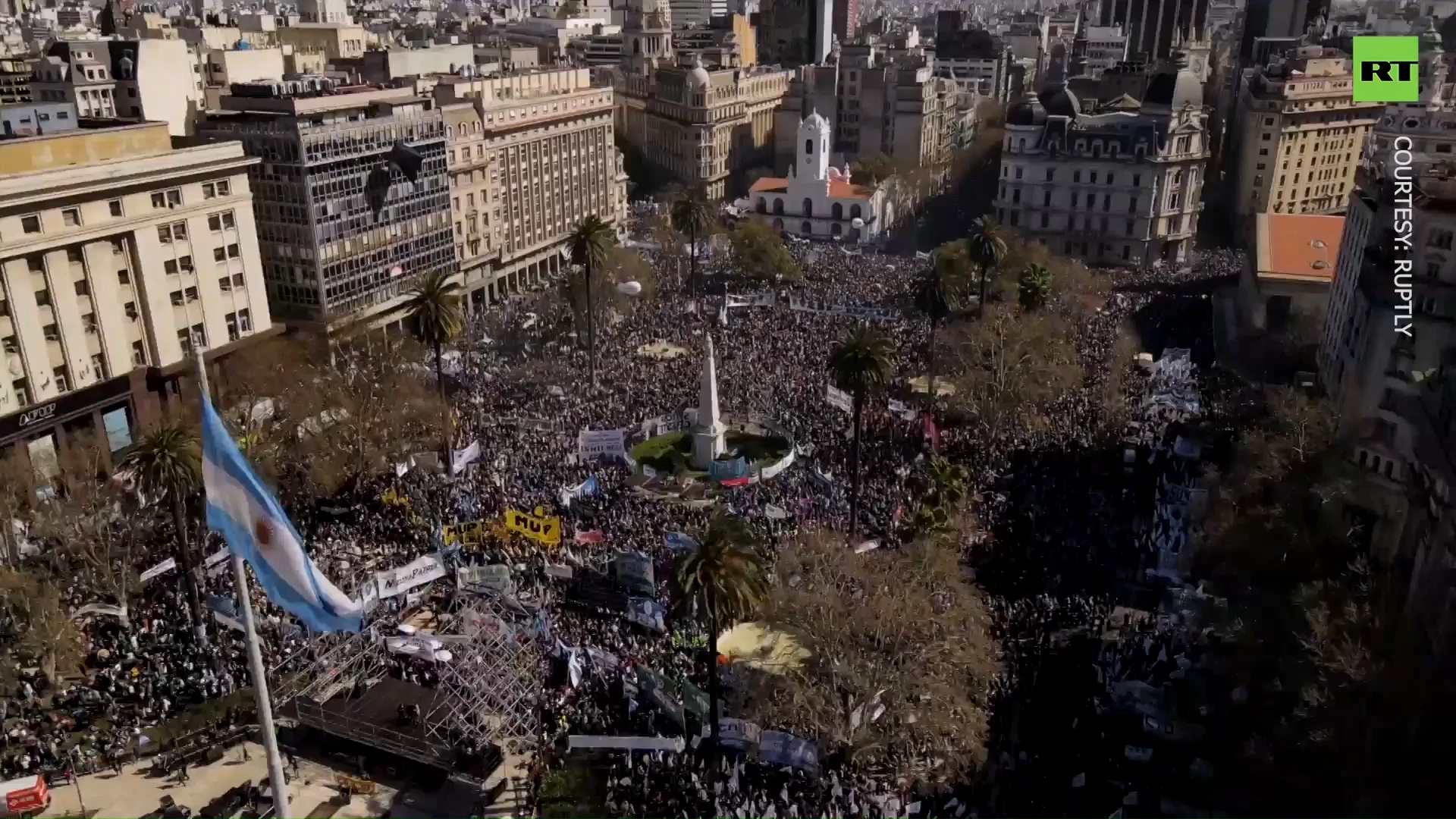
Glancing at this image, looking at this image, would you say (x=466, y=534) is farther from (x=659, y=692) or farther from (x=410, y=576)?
(x=659, y=692)

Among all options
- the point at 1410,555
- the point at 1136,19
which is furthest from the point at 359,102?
the point at 1136,19

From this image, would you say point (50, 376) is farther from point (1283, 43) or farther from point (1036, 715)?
point (1283, 43)

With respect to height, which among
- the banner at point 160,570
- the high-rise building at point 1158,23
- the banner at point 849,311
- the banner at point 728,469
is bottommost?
the banner at point 728,469

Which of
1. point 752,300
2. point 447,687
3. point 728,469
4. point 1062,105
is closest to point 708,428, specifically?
point 728,469

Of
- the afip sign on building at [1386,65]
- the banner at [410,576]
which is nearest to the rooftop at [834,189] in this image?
the afip sign on building at [1386,65]

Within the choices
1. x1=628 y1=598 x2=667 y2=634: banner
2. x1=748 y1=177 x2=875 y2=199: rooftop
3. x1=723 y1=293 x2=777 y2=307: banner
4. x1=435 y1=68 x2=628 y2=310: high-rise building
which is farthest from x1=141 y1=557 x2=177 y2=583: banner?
x1=748 y1=177 x2=875 y2=199: rooftop

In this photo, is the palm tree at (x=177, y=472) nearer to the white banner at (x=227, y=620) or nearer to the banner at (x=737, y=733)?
the white banner at (x=227, y=620)
